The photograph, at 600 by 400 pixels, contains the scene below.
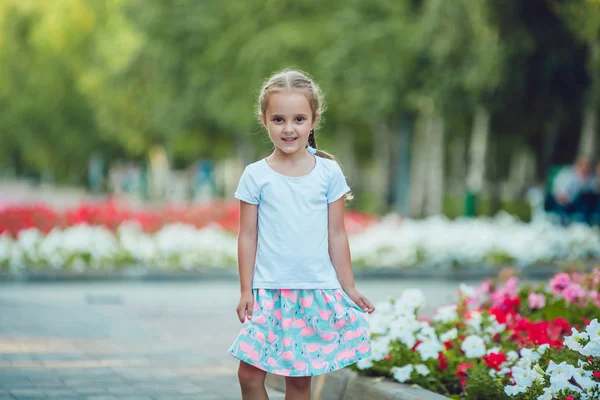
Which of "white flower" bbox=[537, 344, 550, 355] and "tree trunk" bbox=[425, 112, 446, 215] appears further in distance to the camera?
"tree trunk" bbox=[425, 112, 446, 215]

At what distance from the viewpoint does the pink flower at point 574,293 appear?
805 cm

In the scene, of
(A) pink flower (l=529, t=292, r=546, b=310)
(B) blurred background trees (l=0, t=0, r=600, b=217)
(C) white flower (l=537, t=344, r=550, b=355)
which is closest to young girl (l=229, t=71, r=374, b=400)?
(C) white flower (l=537, t=344, r=550, b=355)

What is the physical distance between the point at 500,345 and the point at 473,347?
558mm

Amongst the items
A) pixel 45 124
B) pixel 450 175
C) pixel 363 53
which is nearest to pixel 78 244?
pixel 363 53

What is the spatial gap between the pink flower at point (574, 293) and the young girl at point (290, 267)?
3.30 m

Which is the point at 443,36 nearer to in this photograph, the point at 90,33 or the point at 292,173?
the point at 292,173

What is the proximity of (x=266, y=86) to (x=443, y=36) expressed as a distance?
22342 millimetres

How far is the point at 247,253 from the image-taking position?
505 cm

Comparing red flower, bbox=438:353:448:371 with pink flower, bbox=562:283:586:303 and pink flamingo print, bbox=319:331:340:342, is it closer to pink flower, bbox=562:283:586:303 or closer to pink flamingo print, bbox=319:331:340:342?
pink flamingo print, bbox=319:331:340:342

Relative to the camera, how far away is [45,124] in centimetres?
6844

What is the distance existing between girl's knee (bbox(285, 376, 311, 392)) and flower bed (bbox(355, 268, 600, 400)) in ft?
3.16

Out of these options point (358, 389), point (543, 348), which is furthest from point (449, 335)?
point (543, 348)

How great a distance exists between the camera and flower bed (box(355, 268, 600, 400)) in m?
5.29

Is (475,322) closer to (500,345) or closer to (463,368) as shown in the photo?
(500,345)
